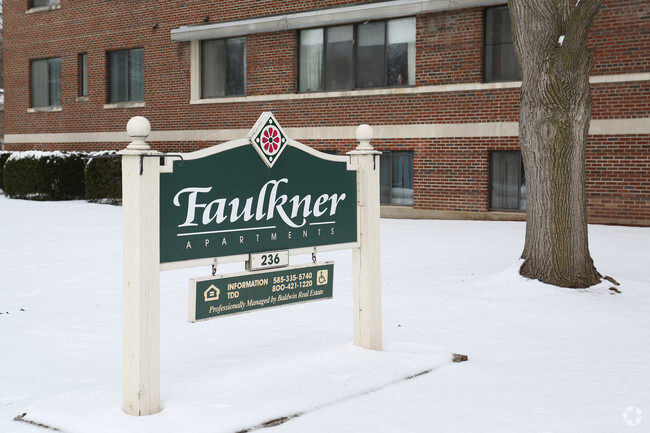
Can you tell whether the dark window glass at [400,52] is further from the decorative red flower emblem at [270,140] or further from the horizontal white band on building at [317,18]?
the decorative red flower emblem at [270,140]

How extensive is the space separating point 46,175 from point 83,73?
451cm

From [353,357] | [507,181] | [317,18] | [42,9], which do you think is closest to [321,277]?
[353,357]

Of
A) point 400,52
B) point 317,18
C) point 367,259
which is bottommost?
point 367,259

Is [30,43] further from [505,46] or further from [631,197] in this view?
[631,197]

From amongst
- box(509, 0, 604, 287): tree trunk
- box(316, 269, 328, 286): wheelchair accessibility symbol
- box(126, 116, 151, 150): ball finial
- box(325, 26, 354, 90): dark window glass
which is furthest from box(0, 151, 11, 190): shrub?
box(126, 116, 151, 150): ball finial

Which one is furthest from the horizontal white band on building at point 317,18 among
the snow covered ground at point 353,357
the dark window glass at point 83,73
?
the snow covered ground at point 353,357

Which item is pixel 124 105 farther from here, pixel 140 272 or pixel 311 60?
pixel 140 272

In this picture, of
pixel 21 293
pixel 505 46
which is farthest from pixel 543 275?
pixel 505 46

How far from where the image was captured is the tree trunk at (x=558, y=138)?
30.8 feet

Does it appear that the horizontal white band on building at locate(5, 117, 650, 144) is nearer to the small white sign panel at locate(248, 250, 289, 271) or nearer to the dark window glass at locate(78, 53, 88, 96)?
the dark window glass at locate(78, 53, 88, 96)

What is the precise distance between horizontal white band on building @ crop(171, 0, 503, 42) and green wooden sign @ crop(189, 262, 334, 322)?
44.2 feet

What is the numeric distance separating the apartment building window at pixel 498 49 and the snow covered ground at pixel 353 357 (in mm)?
7785

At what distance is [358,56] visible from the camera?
2059cm

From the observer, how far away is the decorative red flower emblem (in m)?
5.76
